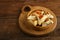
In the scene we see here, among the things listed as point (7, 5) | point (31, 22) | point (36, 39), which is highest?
point (7, 5)

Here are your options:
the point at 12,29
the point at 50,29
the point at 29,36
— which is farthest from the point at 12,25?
the point at 50,29

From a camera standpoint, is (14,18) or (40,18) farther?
(14,18)

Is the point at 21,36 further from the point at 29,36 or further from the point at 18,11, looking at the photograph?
the point at 18,11
